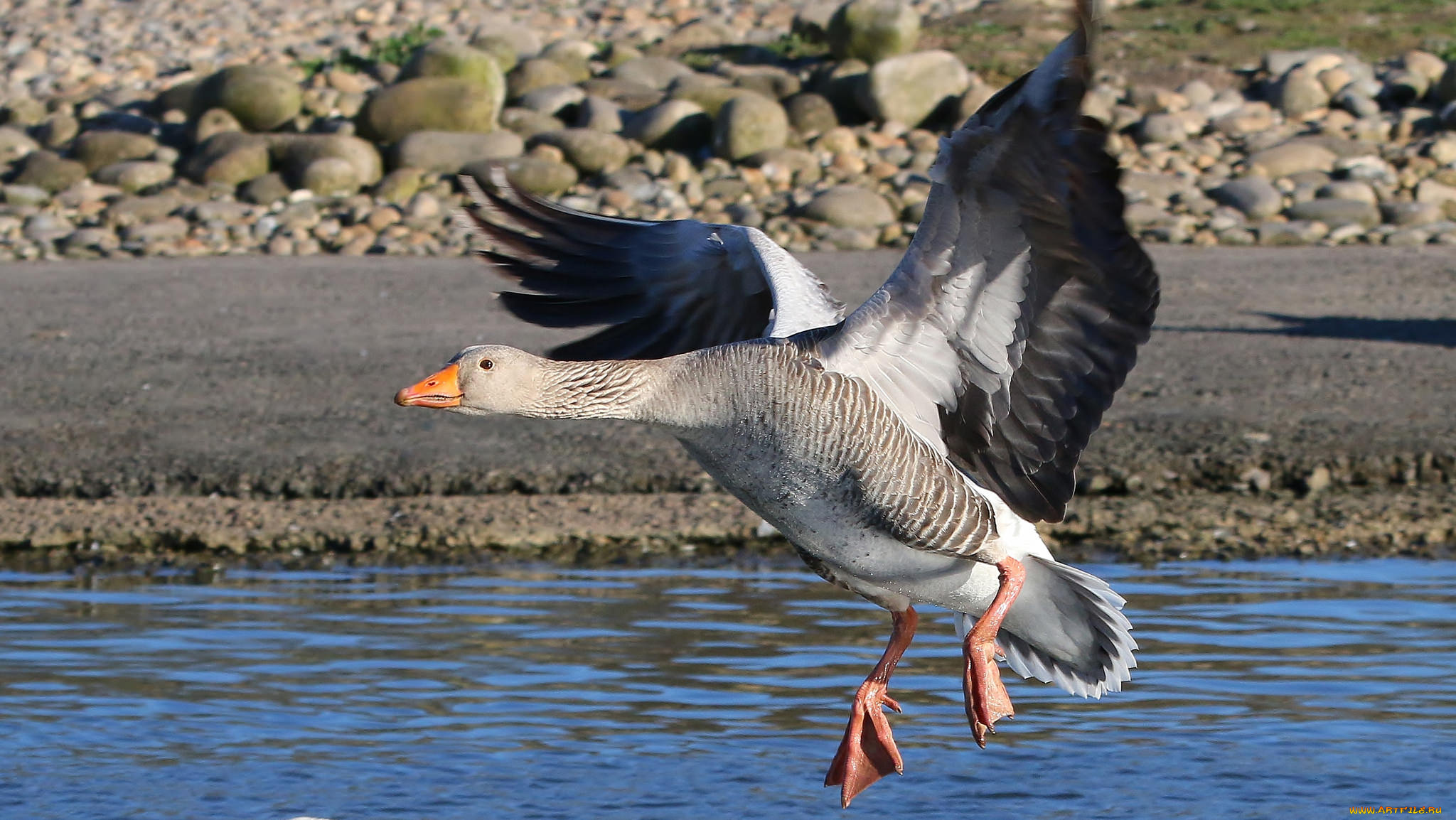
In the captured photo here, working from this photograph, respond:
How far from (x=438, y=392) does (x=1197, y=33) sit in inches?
794

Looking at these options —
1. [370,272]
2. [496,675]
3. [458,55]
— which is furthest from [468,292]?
[496,675]

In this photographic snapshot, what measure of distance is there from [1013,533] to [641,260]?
1.51 metres

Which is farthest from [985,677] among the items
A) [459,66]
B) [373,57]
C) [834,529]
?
[373,57]

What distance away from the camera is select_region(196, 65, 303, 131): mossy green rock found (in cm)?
2005

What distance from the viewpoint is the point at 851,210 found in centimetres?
1719

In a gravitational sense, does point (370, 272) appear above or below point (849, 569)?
below

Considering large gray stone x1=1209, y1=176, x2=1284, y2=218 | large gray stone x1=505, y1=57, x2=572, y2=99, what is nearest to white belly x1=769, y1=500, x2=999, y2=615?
large gray stone x1=1209, y1=176, x2=1284, y2=218

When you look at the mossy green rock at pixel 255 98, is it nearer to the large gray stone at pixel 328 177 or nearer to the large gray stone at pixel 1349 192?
the large gray stone at pixel 328 177

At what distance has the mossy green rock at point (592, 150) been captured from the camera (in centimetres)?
1880

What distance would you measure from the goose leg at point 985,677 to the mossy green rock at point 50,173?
51.8 feet

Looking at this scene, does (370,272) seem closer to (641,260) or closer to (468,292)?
(468,292)

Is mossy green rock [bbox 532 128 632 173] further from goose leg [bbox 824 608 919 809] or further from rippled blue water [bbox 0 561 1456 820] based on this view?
goose leg [bbox 824 608 919 809]

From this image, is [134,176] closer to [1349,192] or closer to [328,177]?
[328,177]

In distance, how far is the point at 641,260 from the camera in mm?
5945
